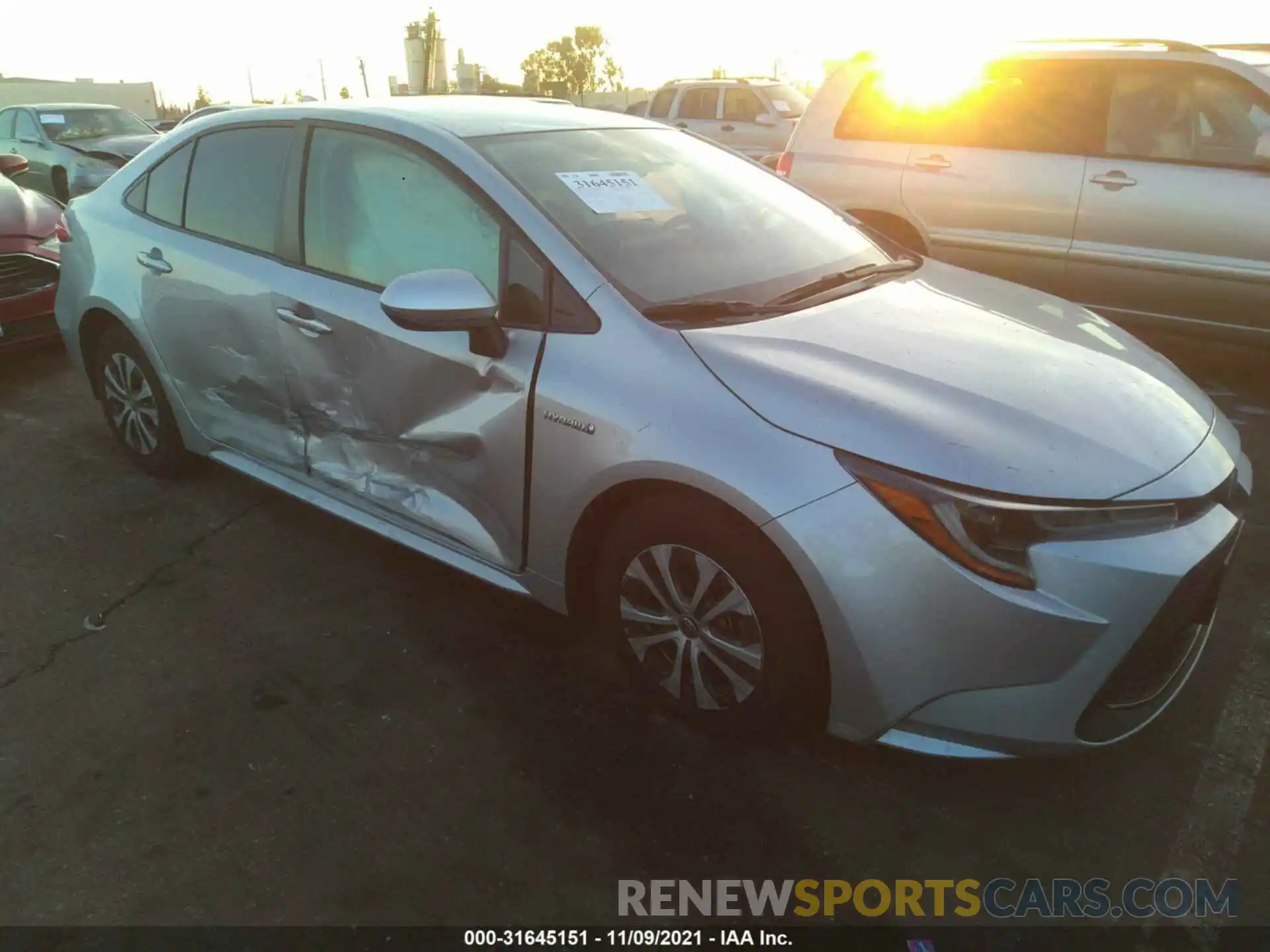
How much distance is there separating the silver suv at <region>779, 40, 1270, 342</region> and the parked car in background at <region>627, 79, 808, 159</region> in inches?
313

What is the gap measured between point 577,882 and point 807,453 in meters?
1.10

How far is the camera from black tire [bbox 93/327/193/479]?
12.6ft

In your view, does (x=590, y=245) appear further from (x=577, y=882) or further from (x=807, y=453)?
(x=577, y=882)

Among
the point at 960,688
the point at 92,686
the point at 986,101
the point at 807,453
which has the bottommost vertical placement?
the point at 92,686

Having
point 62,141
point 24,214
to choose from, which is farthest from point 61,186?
point 24,214

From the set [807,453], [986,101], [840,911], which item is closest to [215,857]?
[840,911]

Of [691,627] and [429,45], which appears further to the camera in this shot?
[429,45]

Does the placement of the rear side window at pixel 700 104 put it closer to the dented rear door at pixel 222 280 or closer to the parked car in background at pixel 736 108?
the parked car in background at pixel 736 108

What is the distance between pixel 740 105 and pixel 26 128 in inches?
378

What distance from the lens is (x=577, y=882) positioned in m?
2.07

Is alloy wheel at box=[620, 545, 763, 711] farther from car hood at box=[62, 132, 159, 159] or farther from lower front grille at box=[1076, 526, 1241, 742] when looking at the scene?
car hood at box=[62, 132, 159, 159]

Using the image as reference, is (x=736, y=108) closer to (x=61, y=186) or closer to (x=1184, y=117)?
(x=61, y=186)

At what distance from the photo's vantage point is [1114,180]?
195 inches

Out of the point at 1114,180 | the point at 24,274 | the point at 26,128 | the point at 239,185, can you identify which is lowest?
the point at 24,274
